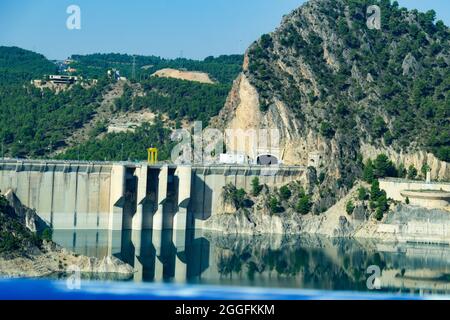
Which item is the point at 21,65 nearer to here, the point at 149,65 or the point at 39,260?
the point at 149,65

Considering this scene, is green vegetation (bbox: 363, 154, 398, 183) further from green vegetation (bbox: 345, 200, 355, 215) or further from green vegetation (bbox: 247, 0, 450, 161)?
green vegetation (bbox: 247, 0, 450, 161)

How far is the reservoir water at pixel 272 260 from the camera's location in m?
49.5

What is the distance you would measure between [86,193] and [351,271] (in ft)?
48.4

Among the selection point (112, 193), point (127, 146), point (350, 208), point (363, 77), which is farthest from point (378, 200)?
point (127, 146)

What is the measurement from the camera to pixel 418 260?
185 feet

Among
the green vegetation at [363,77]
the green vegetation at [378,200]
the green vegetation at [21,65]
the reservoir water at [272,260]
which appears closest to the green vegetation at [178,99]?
the green vegetation at [363,77]

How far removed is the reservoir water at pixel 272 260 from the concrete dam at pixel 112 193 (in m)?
0.91

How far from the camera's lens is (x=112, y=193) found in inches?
2387

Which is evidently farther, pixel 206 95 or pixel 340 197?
pixel 206 95

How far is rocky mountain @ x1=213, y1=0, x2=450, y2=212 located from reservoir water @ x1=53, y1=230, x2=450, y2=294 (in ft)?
18.2

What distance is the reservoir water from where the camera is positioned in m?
49.5

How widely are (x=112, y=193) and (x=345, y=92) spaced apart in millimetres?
17538
